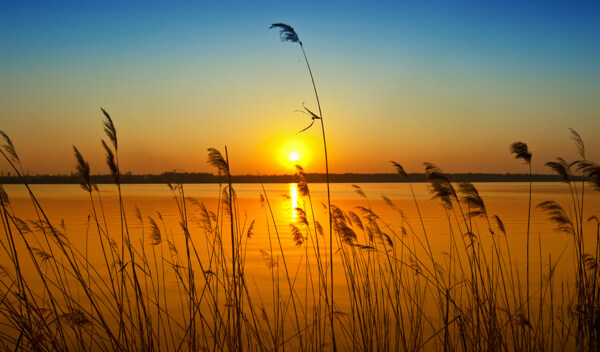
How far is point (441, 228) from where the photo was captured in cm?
1292

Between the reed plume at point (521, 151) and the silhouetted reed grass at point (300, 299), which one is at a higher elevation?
the reed plume at point (521, 151)

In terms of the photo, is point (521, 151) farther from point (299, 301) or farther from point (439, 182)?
point (299, 301)

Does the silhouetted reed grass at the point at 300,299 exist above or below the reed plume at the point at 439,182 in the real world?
below

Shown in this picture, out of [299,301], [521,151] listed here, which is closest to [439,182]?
[521,151]

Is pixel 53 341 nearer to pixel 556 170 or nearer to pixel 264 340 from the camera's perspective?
pixel 264 340

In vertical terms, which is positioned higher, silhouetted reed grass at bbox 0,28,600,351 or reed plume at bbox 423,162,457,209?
reed plume at bbox 423,162,457,209

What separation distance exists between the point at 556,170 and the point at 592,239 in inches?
297

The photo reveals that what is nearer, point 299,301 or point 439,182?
point 439,182

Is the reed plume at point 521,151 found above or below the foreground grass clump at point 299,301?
above

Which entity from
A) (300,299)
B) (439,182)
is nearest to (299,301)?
(300,299)

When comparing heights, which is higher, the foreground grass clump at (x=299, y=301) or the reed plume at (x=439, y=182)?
the reed plume at (x=439, y=182)

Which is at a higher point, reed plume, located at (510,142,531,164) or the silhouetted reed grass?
reed plume, located at (510,142,531,164)

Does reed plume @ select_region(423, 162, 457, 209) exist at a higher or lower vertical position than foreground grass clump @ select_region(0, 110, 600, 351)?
higher

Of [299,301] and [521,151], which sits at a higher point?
[521,151]
